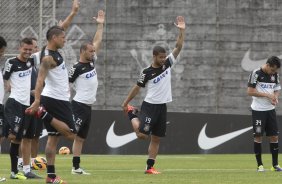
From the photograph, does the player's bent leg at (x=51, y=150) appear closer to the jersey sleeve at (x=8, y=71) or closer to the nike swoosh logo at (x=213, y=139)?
the jersey sleeve at (x=8, y=71)

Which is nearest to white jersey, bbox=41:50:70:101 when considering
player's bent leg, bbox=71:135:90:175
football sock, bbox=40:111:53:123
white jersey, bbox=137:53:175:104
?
football sock, bbox=40:111:53:123

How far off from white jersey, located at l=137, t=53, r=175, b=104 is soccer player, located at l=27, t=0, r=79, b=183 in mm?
3071

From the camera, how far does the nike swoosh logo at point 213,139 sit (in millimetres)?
25250

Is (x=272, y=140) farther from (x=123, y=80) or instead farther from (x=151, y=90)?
(x=123, y=80)

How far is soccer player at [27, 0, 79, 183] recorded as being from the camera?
39.5ft

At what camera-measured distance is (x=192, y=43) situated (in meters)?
31.3

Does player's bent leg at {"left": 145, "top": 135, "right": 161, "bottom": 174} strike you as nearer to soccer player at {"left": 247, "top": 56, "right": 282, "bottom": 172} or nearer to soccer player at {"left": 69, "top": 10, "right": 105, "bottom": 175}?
soccer player at {"left": 69, "top": 10, "right": 105, "bottom": 175}

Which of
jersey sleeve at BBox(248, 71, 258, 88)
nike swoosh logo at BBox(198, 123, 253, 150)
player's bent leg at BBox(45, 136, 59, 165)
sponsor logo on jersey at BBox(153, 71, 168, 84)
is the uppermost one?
sponsor logo on jersey at BBox(153, 71, 168, 84)

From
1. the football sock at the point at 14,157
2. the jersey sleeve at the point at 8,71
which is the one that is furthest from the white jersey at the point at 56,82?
the jersey sleeve at the point at 8,71

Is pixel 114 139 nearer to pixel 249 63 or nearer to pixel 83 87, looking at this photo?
pixel 249 63

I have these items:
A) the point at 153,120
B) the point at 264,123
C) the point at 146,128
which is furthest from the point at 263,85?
the point at 146,128

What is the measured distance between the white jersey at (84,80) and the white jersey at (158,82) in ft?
3.18

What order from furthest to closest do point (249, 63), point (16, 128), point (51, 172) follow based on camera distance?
point (249, 63), point (16, 128), point (51, 172)

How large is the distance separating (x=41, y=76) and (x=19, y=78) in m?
2.28
